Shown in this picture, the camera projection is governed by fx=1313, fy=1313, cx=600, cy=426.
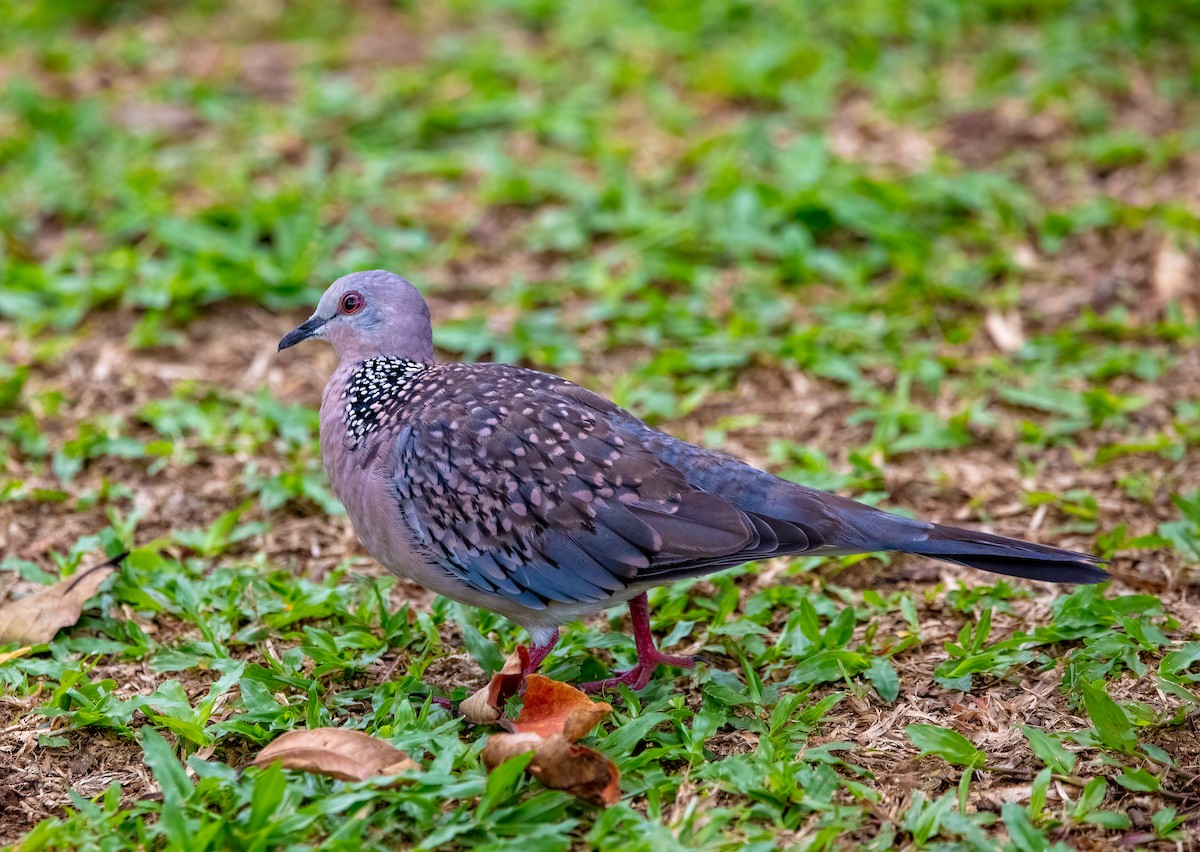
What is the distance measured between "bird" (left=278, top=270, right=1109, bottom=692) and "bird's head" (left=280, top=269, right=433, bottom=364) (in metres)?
0.35

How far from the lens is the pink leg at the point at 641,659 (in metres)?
4.09

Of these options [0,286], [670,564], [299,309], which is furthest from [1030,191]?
[0,286]

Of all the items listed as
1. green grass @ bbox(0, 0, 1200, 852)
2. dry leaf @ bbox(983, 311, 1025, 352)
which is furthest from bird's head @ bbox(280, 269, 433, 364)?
dry leaf @ bbox(983, 311, 1025, 352)

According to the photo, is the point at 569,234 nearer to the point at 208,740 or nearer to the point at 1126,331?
the point at 1126,331

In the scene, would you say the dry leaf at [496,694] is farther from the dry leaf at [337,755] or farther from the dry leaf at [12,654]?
the dry leaf at [12,654]

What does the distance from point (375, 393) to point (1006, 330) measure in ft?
10.9

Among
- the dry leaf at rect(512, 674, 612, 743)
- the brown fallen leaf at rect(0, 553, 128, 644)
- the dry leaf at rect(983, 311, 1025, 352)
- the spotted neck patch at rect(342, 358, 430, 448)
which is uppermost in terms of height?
the spotted neck patch at rect(342, 358, 430, 448)

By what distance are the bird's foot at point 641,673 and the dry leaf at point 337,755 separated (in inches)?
30.0

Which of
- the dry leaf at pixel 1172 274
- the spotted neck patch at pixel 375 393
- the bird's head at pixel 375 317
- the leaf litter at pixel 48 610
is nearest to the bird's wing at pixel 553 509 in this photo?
the spotted neck patch at pixel 375 393

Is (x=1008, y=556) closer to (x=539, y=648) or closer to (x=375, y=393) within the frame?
(x=539, y=648)

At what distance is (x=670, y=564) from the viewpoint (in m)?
3.76

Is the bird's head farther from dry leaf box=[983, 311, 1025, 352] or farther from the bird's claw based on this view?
dry leaf box=[983, 311, 1025, 352]

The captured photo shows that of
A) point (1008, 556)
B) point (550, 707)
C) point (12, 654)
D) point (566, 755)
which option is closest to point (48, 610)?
point (12, 654)

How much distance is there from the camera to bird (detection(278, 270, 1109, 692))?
3.75 meters
